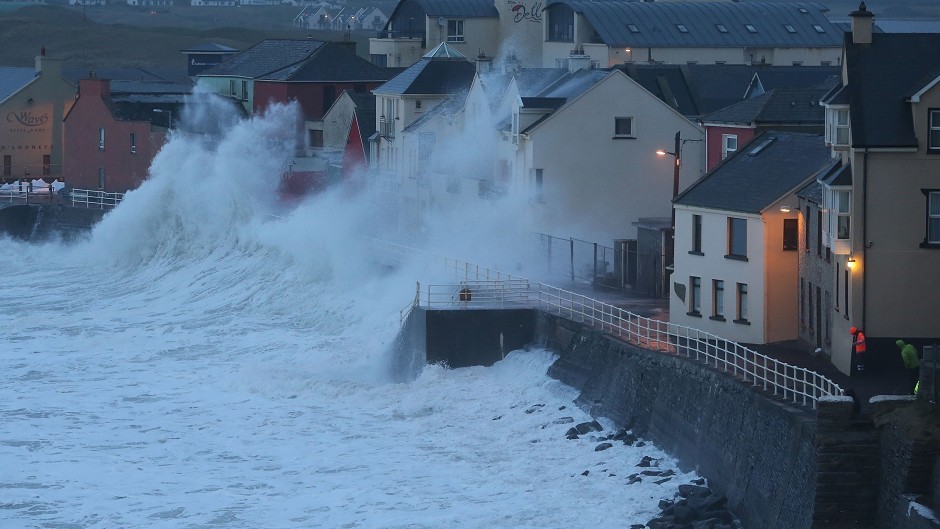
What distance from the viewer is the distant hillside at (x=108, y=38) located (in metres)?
137

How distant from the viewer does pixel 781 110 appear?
3966cm

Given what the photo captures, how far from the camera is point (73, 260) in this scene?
64125mm

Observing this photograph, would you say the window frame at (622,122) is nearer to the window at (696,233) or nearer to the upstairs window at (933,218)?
the window at (696,233)

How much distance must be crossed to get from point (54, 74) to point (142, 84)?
4.71 meters

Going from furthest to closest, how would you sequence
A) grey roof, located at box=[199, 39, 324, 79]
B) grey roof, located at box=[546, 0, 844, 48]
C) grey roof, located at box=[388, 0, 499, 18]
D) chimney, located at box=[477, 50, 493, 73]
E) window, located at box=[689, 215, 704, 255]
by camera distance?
grey roof, located at box=[388, 0, 499, 18] < grey roof, located at box=[199, 39, 324, 79] < grey roof, located at box=[546, 0, 844, 48] < chimney, located at box=[477, 50, 493, 73] < window, located at box=[689, 215, 704, 255]

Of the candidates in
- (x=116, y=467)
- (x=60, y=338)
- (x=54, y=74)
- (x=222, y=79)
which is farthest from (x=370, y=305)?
(x=54, y=74)

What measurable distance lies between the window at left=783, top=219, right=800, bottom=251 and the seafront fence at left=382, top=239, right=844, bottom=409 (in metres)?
2.24

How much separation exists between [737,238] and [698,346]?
4.21 meters

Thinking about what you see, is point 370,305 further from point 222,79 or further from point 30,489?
point 222,79

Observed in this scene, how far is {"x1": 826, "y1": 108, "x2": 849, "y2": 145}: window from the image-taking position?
29.0m

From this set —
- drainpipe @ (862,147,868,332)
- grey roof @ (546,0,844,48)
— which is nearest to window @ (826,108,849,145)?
drainpipe @ (862,147,868,332)

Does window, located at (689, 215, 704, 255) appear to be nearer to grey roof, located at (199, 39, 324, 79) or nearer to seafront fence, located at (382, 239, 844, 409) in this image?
seafront fence, located at (382, 239, 844, 409)

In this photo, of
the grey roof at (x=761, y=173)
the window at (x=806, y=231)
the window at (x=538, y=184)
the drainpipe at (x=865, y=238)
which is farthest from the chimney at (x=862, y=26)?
the window at (x=538, y=184)

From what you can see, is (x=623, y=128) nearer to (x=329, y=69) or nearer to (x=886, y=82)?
(x=886, y=82)
